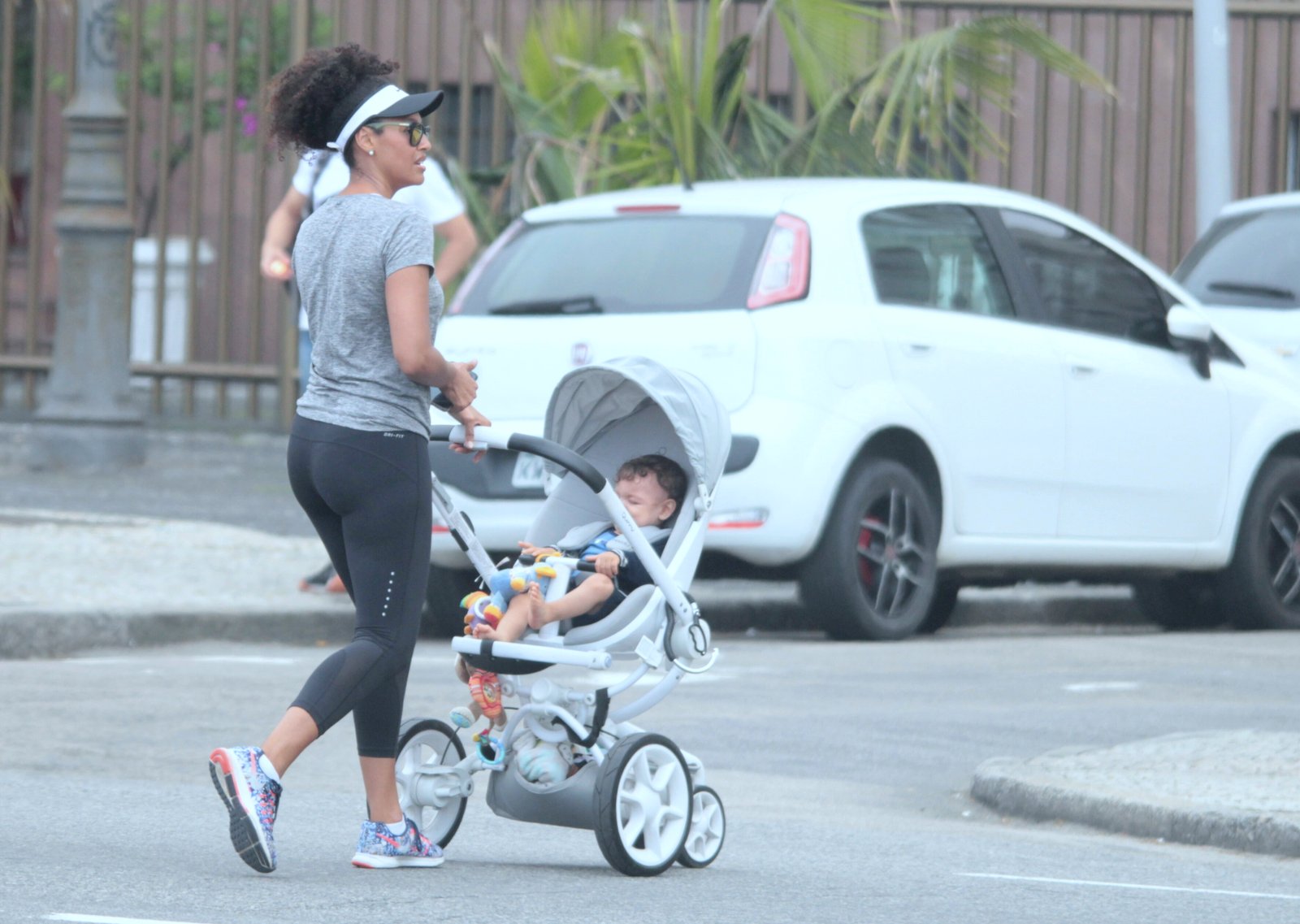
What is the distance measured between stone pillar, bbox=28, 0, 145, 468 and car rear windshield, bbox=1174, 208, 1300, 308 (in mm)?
5849

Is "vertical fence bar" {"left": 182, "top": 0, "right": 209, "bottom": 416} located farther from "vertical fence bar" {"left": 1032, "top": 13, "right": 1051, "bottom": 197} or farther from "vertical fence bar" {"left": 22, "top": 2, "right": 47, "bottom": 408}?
"vertical fence bar" {"left": 1032, "top": 13, "right": 1051, "bottom": 197}

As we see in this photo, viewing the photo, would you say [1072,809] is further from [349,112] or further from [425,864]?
[349,112]

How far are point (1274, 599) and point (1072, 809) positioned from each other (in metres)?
4.37

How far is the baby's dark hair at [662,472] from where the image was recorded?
5.56 meters

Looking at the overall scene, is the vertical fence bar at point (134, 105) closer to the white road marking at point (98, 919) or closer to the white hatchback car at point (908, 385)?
the white hatchback car at point (908, 385)

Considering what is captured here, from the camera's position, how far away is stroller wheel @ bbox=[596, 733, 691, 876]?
504 centimetres

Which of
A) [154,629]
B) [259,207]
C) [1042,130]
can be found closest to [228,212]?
[259,207]

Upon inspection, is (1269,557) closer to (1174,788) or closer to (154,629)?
(1174,788)

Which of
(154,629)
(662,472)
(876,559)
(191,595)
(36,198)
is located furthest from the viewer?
(36,198)

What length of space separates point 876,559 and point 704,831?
385 cm

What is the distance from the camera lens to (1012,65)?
1331 centimetres

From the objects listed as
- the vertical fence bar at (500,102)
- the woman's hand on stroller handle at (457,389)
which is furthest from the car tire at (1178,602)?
the woman's hand on stroller handle at (457,389)

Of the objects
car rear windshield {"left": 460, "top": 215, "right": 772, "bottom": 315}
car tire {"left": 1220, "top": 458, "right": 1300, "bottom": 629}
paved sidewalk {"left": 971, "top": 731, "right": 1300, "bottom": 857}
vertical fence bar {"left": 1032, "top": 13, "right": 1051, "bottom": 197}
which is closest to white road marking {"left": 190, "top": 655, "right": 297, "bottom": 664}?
car rear windshield {"left": 460, "top": 215, "right": 772, "bottom": 315}

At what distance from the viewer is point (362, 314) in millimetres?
5023
